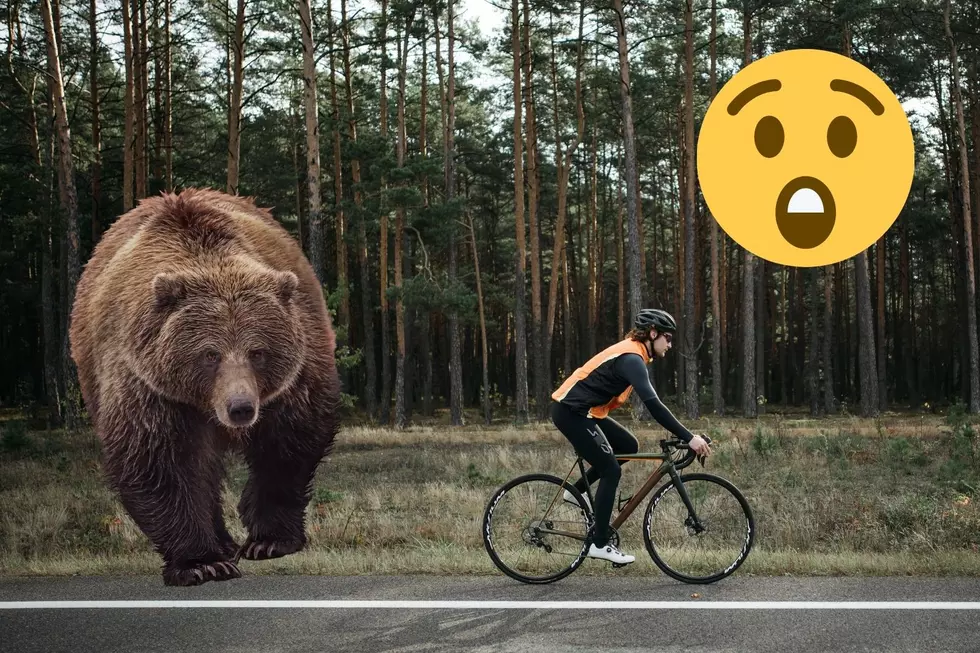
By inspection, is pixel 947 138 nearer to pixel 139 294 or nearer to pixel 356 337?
pixel 356 337

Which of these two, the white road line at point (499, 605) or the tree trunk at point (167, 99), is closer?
the white road line at point (499, 605)

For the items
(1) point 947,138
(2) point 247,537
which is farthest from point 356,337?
(2) point 247,537

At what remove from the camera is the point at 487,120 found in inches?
1736

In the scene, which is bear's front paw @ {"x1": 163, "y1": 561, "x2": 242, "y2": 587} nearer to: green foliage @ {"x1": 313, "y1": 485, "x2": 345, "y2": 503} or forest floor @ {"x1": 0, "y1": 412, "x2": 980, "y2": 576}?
forest floor @ {"x1": 0, "y1": 412, "x2": 980, "y2": 576}

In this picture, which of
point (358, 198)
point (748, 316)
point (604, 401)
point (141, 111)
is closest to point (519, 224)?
point (358, 198)

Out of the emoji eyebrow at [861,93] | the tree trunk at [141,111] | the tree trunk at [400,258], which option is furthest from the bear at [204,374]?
the tree trunk at [400,258]

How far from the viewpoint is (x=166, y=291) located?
255 inches

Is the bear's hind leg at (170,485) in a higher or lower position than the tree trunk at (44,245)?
lower

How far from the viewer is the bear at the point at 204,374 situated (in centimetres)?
645

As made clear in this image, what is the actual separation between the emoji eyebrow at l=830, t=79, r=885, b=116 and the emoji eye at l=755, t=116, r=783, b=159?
2.52 ft

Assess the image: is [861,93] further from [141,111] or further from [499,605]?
[141,111]

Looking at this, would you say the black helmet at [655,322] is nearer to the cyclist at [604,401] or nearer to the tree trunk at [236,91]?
the cyclist at [604,401]

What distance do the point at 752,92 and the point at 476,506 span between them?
6.02 meters

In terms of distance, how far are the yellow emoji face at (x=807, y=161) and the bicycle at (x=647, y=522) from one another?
3837 mm
